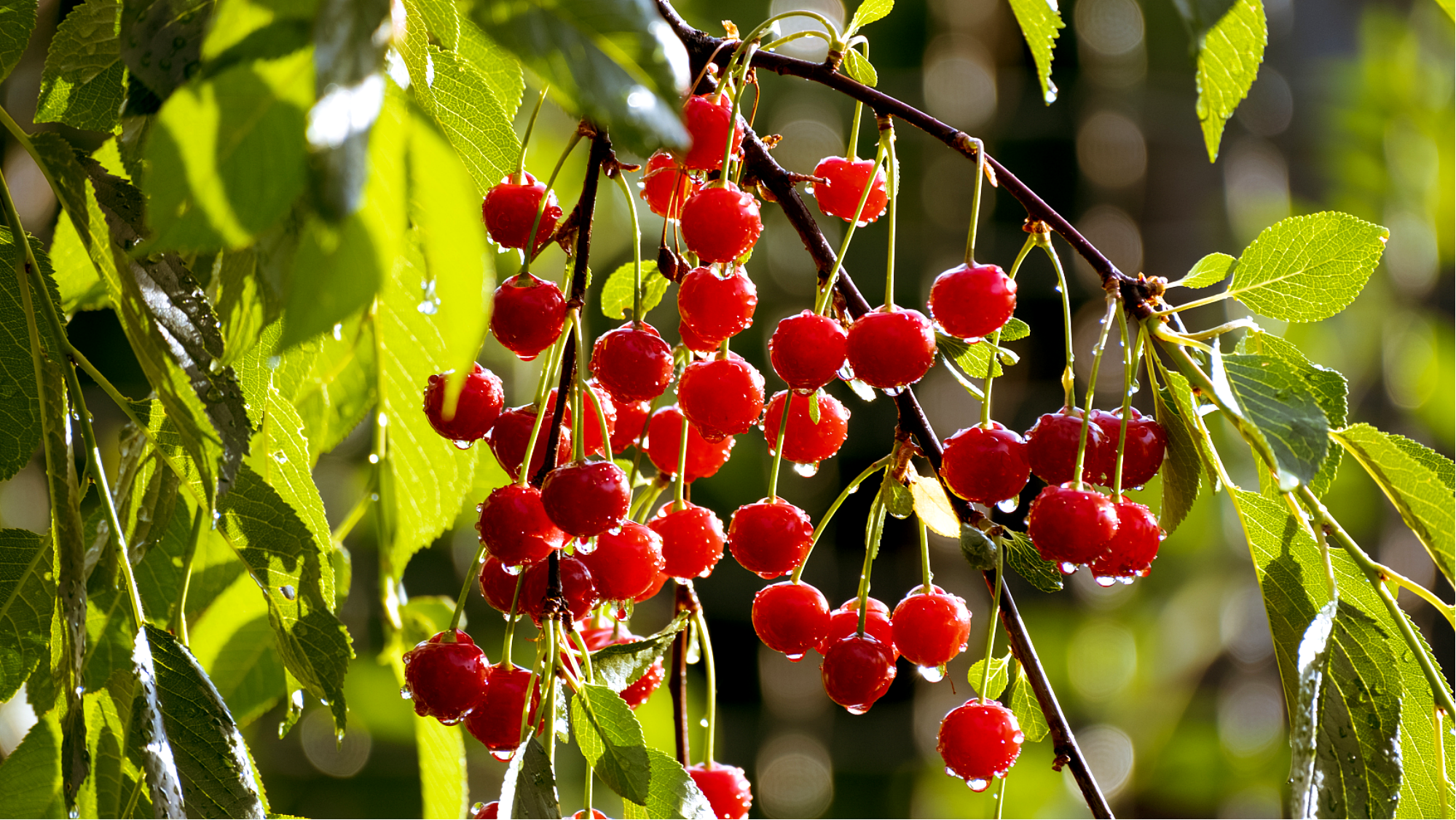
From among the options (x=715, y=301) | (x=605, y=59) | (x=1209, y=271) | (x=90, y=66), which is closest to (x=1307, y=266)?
(x=1209, y=271)

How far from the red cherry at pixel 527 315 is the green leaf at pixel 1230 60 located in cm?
25

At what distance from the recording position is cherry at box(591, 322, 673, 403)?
1.49 ft

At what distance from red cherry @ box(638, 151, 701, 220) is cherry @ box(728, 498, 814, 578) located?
0.44 feet

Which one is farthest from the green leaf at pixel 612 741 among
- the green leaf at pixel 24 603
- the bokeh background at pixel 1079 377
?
the bokeh background at pixel 1079 377

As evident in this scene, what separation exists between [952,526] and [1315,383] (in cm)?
15

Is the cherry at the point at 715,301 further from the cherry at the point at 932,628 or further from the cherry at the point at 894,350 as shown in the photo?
the cherry at the point at 932,628

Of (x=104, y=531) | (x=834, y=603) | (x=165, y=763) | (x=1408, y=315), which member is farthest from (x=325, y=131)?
(x=834, y=603)

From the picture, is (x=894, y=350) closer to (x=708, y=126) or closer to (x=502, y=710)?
(x=708, y=126)

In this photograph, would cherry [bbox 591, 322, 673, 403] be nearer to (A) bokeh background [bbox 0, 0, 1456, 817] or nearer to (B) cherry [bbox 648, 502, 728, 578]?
(B) cherry [bbox 648, 502, 728, 578]

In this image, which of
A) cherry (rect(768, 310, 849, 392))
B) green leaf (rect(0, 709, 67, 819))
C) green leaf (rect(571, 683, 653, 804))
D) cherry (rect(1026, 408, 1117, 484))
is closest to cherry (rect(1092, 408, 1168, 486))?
cherry (rect(1026, 408, 1117, 484))

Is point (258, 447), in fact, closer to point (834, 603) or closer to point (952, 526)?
point (952, 526)

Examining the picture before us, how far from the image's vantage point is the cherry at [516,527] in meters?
0.42

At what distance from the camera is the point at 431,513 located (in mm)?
600

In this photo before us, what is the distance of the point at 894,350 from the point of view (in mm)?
416
